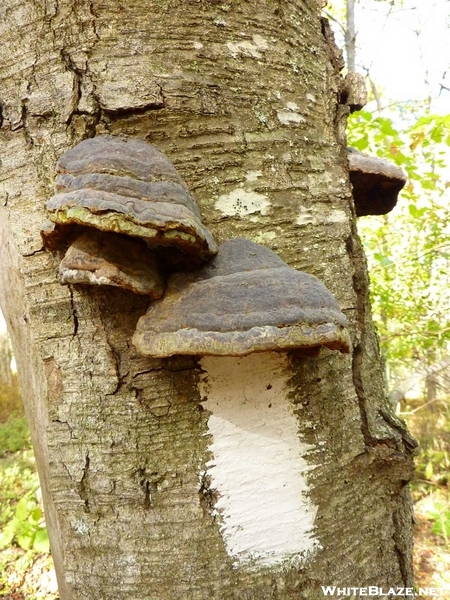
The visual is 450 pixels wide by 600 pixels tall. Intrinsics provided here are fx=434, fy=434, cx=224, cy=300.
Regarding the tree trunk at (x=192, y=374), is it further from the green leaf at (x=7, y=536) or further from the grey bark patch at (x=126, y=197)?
the green leaf at (x=7, y=536)

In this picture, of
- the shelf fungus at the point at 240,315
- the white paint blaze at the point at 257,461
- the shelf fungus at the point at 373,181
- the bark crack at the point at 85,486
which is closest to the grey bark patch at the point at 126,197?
the shelf fungus at the point at 240,315

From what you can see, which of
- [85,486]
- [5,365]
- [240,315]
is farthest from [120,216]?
[5,365]

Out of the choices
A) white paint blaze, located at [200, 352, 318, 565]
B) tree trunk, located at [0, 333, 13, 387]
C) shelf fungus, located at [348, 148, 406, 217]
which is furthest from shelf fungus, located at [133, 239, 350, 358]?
tree trunk, located at [0, 333, 13, 387]

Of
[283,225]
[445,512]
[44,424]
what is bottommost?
[445,512]

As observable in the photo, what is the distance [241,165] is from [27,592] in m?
4.65

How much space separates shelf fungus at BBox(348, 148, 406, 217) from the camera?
1.84 meters

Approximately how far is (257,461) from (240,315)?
0.48 metres

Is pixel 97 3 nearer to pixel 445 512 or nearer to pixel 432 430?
pixel 445 512

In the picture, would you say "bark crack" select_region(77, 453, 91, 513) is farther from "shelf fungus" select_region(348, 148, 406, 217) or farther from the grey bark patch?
"shelf fungus" select_region(348, 148, 406, 217)

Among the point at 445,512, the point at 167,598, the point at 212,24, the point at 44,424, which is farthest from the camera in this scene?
the point at 445,512

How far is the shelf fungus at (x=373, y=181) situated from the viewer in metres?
1.84

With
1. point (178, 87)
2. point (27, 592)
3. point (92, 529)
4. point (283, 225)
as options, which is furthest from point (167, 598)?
point (27, 592)

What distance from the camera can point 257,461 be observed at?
121 cm

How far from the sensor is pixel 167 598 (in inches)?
46.3
